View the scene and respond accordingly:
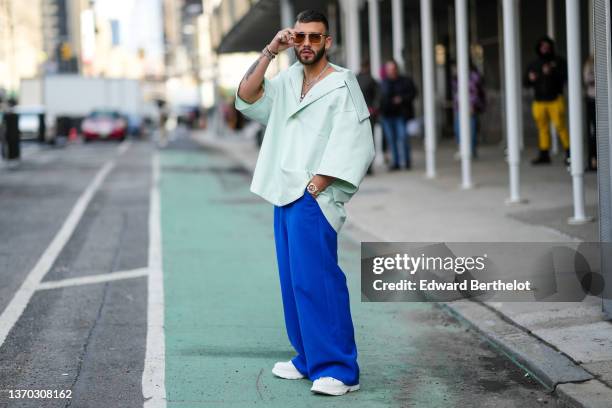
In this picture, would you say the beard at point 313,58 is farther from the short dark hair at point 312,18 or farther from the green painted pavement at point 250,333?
the green painted pavement at point 250,333

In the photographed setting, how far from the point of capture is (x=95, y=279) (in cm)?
938

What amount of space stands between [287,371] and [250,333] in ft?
4.31

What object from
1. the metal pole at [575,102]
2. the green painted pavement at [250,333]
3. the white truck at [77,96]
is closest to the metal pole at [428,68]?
the green painted pavement at [250,333]

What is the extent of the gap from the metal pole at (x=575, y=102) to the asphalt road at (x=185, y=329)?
226 centimetres

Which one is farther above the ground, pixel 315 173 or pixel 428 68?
pixel 428 68

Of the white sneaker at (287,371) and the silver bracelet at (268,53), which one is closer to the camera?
the silver bracelet at (268,53)

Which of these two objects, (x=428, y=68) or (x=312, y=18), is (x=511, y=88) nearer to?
(x=428, y=68)

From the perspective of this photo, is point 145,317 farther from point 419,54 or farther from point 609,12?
point 419,54

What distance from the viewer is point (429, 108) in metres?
17.4

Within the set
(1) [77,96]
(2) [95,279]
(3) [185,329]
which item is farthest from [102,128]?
(3) [185,329]

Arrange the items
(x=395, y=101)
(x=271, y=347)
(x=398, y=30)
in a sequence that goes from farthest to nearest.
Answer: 1. (x=398, y=30)
2. (x=395, y=101)
3. (x=271, y=347)

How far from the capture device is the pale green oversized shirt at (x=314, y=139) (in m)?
5.39

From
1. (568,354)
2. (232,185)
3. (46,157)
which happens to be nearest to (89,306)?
(568,354)

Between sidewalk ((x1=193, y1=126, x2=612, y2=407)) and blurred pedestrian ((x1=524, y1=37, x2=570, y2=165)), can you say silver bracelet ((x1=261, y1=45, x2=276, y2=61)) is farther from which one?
blurred pedestrian ((x1=524, y1=37, x2=570, y2=165))
